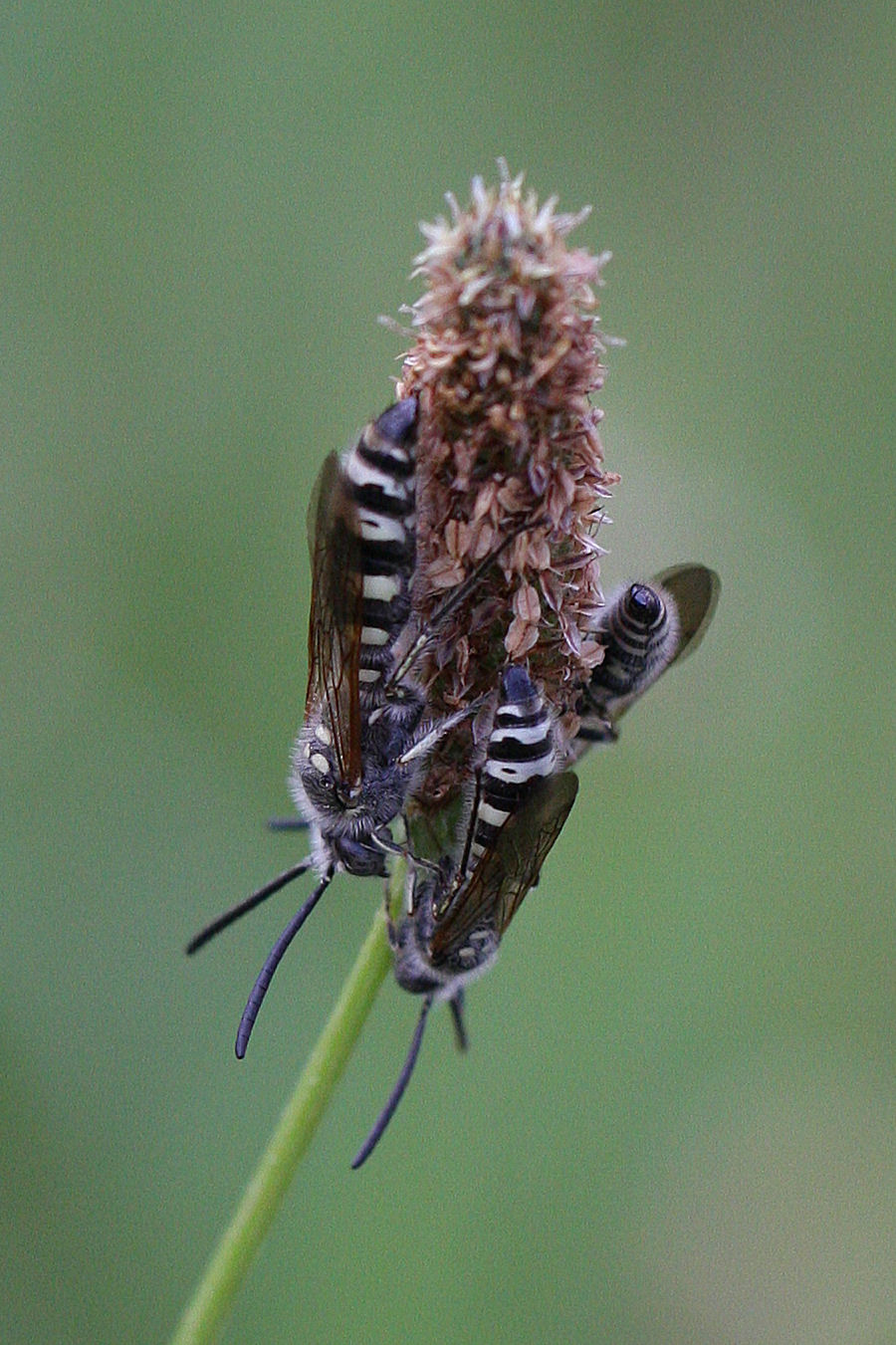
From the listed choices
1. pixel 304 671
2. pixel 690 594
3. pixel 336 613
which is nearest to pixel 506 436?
pixel 336 613

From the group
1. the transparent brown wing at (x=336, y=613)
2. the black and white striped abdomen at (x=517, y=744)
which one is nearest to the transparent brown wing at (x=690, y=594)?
the black and white striped abdomen at (x=517, y=744)

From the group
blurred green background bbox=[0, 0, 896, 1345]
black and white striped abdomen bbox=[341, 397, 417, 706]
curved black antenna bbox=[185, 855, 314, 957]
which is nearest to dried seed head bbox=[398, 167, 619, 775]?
black and white striped abdomen bbox=[341, 397, 417, 706]

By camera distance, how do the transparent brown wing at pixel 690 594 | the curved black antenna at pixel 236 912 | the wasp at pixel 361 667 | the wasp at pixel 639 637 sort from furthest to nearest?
1. the transparent brown wing at pixel 690 594
2. the wasp at pixel 639 637
3. the curved black antenna at pixel 236 912
4. the wasp at pixel 361 667

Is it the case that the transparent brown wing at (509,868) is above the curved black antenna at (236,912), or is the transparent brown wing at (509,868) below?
above

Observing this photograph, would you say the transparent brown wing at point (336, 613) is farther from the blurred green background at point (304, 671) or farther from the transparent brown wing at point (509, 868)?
the blurred green background at point (304, 671)

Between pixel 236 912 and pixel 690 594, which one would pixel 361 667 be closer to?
pixel 236 912

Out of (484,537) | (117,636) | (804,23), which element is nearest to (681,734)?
(117,636)

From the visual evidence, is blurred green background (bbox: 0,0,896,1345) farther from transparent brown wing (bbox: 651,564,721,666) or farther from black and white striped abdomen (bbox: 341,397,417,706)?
black and white striped abdomen (bbox: 341,397,417,706)
